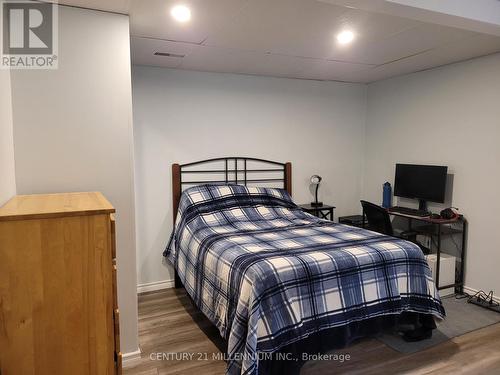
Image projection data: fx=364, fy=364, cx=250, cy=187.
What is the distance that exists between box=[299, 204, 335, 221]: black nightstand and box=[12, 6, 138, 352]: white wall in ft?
7.82

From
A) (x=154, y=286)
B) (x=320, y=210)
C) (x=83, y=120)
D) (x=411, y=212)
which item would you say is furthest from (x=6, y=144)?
(x=411, y=212)

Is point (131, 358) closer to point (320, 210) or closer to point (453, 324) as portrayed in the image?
point (453, 324)

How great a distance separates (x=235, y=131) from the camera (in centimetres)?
412

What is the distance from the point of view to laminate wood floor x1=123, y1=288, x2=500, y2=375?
2.41m

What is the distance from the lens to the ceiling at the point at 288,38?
2273 mm

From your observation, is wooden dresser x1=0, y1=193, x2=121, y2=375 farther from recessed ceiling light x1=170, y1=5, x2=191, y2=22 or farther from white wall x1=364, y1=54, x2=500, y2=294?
white wall x1=364, y1=54, x2=500, y2=294

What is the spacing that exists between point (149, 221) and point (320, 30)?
2438 mm

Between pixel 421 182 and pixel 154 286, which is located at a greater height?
pixel 421 182

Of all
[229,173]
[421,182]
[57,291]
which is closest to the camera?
[57,291]

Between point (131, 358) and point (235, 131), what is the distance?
2.52 m

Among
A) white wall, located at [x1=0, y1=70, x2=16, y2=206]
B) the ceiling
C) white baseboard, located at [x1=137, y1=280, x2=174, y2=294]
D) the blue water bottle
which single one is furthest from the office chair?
white wall, located at [x1=0, y1=70, x2=16, y2=206]

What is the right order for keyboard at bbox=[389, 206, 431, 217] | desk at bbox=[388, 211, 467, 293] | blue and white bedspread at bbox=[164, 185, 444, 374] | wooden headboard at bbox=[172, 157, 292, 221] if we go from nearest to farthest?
1. blue and white bedspread at bbox=[164, 185, 444, 374]
2. desk at bbox=[388, 211, 467, 293]
3. keyboard at bbox=[389, 206, 431, 217]
4. wooden headboard at bbox=[172, 157, 292, 221]

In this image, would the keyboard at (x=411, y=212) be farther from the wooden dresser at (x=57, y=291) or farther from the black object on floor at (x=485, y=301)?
the wooden dresser at (x=57, y=291)

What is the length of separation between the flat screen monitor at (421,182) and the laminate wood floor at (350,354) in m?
1.35
